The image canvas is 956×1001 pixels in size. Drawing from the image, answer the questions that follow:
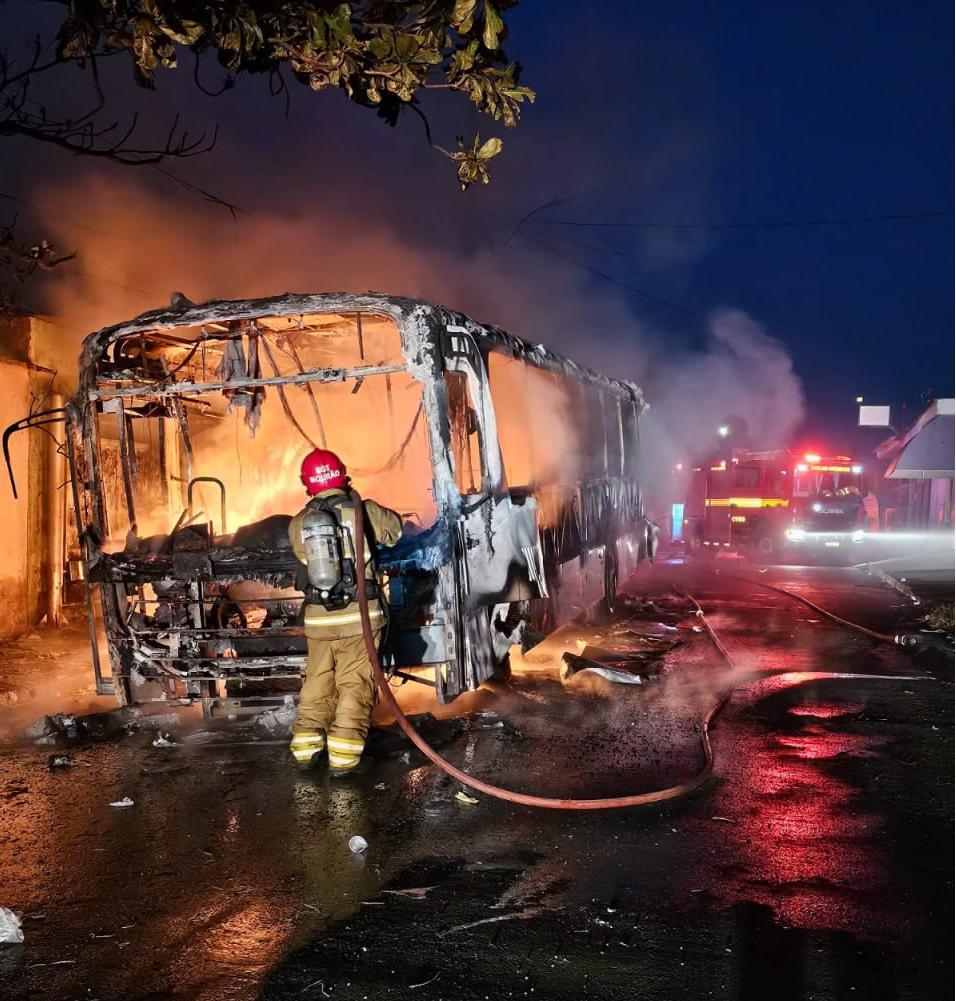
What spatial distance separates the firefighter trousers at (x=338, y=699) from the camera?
4.88 metres

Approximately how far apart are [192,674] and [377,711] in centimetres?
136

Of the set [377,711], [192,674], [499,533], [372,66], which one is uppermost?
[372,66]

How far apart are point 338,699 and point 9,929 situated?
2.21 m

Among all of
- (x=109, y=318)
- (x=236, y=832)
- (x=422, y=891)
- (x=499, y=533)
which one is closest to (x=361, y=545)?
(x=499, y=533)

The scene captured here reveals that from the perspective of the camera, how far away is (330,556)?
4.83 m

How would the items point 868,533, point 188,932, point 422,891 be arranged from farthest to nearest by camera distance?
point 868,533 < point 422,891 < point 188,932

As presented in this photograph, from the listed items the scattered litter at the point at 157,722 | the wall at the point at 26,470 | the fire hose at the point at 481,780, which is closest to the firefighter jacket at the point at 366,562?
the fire hose at the point at 481,780

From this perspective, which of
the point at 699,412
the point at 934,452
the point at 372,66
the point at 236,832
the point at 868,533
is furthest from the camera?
the point at 699,412

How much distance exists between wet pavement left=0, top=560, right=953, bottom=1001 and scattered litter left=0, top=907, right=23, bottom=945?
0.18 ft

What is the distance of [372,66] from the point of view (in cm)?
368

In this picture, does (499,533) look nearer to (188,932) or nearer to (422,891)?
(422,891)

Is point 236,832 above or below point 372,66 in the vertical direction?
below

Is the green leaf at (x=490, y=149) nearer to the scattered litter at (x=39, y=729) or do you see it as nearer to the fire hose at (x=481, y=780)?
the fire hose at (x=481, y=780)

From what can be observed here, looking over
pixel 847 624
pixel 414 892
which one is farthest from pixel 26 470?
pixel 847 624
